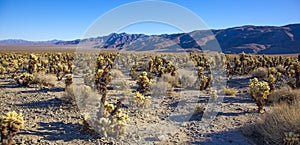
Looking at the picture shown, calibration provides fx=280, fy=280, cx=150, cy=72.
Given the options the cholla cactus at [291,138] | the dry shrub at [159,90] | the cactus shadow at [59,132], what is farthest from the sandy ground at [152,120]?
the cholla cactus at [291,138]

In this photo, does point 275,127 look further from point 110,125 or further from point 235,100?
point 235,100

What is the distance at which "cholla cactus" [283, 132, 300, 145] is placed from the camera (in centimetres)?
525

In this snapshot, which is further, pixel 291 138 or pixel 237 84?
pixel 237 84

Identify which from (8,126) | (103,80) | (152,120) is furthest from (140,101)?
(8,126)

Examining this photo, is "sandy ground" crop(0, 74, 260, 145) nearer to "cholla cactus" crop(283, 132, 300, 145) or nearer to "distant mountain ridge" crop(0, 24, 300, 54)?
"cholla cactus" crop(283, 132, 300, 145)

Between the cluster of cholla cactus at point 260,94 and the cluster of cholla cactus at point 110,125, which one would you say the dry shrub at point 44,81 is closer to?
the cluster of cholla cactus at point 110,125

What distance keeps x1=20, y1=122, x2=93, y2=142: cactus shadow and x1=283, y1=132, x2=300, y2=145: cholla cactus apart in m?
4.08

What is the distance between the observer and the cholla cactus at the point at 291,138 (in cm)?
525

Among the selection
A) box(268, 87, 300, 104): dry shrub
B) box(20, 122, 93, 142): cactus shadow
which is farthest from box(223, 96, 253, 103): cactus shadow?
box(20, 122, 93, 142): cactus shadow

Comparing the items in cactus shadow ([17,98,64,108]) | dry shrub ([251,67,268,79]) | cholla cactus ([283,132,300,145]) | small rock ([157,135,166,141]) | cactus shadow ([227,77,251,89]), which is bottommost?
small rock ([157,135,166,141])

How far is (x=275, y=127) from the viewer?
5.93 m

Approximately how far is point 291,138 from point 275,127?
64 centimetres

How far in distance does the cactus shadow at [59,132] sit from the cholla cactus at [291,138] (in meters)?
4.08

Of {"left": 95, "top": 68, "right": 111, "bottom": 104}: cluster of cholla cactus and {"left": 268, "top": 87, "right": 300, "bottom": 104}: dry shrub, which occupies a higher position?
{"left": 95, "top": 68, "right": 111, "bottom": 104}: cluster of cholla cactus
